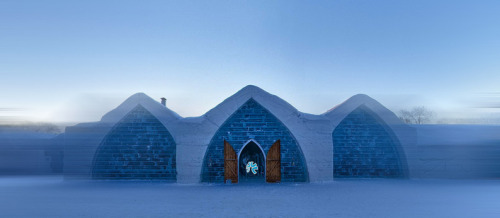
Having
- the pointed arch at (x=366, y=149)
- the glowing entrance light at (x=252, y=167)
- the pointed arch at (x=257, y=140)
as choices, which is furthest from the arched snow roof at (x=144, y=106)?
the pointed arch at (x=366, y=149)

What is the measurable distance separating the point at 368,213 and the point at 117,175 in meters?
11.7

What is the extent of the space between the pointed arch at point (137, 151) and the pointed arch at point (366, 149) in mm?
7990

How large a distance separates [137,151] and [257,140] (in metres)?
5.80

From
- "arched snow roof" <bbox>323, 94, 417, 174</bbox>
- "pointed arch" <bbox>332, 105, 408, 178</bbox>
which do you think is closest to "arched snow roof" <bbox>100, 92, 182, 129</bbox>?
"arched snow roof" <bbox>323, 94, 417, 174</bbox>

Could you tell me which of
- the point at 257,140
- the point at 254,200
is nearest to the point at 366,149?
the point at 257,140

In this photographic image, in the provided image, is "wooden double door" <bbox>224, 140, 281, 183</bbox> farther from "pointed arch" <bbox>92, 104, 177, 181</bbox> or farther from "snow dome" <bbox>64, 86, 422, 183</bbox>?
"pointed arch" <bbox>92, 104, 177, 181</bbox>

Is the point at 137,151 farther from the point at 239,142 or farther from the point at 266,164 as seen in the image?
the point at 266,164

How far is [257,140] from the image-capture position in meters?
14.2

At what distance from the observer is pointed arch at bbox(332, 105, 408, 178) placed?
15562mm

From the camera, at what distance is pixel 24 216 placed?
8133 mm

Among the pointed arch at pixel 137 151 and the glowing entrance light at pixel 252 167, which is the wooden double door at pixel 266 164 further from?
the glowing entrance light at pixel 252 167

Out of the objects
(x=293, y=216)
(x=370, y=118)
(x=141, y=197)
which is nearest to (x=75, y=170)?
(x=141, y=197)

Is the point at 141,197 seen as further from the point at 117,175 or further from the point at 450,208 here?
the point at 450,208

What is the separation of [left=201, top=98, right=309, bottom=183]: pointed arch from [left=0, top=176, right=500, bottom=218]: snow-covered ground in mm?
999
